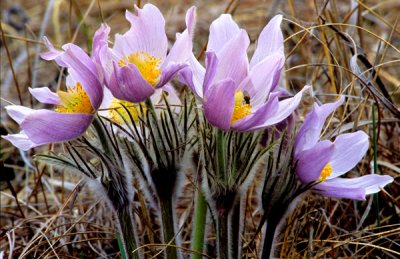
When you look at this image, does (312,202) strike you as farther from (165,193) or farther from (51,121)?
(51,121)

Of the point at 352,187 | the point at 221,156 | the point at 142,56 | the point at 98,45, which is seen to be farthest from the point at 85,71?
the point at 352,187

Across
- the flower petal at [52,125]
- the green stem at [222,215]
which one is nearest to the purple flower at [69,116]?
the flower petal at [52,125]

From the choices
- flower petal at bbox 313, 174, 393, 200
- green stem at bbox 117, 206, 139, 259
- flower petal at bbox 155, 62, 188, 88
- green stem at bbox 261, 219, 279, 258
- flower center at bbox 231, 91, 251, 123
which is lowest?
green stem at bbox 261, 219, 279, 258

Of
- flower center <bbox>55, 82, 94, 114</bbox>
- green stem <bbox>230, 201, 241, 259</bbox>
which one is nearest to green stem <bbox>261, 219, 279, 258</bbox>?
green stem <bbox>230, 201, 241, 259</bbox>

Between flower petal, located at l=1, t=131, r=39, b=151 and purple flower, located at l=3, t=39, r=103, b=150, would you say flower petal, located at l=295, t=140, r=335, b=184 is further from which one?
flower petal, located at l=1, t=131, r=39, b=151

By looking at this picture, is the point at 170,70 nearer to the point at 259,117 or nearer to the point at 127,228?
the point at 259,117

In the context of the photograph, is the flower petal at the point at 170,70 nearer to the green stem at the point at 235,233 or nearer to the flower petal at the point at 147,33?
the flower petal at the point at 147,33

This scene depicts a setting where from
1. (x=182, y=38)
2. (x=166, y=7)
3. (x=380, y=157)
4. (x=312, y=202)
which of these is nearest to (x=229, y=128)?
(x=182, y=38)
